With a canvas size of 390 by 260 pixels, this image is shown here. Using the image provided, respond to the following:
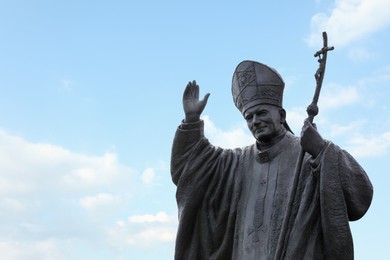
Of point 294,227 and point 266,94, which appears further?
point 266,94

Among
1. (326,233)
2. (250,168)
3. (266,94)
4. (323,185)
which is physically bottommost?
(326,233)

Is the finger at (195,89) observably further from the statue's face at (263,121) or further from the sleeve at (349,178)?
the sleeve at (349,178)

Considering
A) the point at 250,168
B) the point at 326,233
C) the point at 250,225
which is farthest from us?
the point at 250,168

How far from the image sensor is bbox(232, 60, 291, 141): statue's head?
6.48 metres

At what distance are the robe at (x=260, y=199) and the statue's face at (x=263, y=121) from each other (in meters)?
0.16

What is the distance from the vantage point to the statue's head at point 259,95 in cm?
648

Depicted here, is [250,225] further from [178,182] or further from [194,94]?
[194,94]

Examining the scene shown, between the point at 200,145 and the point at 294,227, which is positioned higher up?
the point at 200,145

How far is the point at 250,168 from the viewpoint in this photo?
21.9 ft

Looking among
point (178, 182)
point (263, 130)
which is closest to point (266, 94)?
point (263, 130)

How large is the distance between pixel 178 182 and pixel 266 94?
1227 mm

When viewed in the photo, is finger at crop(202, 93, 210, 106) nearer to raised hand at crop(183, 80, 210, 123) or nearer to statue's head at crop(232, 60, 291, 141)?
raised hand at crop(183, 80, 210, 123)

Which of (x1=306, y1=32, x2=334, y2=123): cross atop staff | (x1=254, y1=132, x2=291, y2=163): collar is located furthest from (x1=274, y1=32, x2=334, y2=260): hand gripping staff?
(x1=254, y1=132, x2=291, y2=163): collar

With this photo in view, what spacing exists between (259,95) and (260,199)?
102 cm
